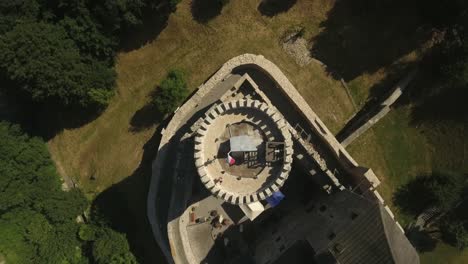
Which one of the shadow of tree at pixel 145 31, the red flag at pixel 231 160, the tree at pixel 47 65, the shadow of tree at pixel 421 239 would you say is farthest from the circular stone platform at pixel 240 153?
the shadow of tree at pixel 421 239

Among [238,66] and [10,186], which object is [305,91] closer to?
[238,66]

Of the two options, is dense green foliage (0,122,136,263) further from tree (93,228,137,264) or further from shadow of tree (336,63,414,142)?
shadow of tree (336,63,414,142)

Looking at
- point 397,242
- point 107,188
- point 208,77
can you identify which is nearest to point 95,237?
point 107,188

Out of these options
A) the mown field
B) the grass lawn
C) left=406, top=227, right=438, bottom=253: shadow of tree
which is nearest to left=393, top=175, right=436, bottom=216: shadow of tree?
the mown field

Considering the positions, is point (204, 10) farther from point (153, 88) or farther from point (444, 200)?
point (444, 200)

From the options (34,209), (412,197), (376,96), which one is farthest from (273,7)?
(34,209)

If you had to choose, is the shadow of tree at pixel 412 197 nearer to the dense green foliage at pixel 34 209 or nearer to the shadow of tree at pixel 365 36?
the shadow of tree at pixel 365 36
